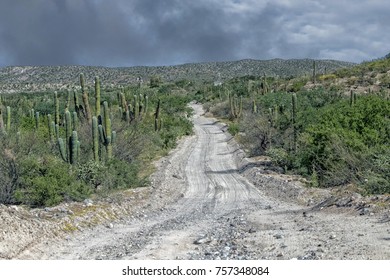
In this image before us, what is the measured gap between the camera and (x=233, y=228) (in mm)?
14875

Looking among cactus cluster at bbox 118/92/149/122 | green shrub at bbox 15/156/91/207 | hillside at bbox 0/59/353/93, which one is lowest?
green shrub at bbox 15/156/91/207

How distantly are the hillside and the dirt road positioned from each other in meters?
103

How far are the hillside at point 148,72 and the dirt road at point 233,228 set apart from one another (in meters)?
103

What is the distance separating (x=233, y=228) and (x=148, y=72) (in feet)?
469

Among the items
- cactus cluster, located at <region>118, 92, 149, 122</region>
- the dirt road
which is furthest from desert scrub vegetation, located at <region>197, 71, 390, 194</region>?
cactus cluster, located at <region>118, 92, 149, 122</region>

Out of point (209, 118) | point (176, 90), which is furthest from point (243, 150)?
point (176, 90)

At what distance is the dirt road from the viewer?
1121 cm

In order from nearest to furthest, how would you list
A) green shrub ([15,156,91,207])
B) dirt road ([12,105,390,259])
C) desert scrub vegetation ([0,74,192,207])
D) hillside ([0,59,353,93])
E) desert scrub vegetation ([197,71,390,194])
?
dirt road ([12,105,390,259]), green shrub ([15,156,91,207]), desert scrub vegetation ([0,74,192,207]), desert scrub vegetation ([197,71,390,194]), hillside ([0,59,353,93])

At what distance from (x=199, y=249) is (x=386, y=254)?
403cm

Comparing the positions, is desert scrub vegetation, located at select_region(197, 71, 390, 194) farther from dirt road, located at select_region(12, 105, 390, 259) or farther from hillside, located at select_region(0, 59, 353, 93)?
hillside, located at select_region(0, 59, 353, 93)

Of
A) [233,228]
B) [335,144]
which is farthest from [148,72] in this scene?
[233,228]

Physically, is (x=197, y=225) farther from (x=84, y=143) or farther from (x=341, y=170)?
(x=84, y=143)

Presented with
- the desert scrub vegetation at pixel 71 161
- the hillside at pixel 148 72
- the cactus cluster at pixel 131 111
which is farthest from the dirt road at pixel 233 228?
the hillside at pixel 148 72

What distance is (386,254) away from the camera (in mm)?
9805
